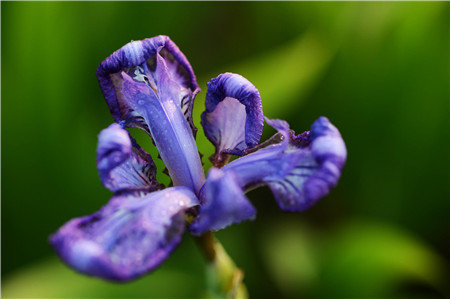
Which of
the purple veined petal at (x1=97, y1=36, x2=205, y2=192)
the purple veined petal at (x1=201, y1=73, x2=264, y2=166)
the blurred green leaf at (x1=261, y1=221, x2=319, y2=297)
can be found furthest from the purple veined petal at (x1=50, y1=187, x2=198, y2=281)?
the blurred green leaf at (x1=261, y1=221, x2=319, y2=297)

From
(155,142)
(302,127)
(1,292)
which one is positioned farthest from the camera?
(302,127)

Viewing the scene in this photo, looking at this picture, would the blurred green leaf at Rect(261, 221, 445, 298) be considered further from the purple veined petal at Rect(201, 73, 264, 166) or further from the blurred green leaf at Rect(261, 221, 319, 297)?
the purple veined petal at Rect(201, 73, 264, 166)

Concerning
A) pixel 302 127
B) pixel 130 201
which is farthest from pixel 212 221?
pixel 302 127

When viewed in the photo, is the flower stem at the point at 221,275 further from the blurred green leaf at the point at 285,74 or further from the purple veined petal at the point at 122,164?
the blurred green leaf at the point at 285,74

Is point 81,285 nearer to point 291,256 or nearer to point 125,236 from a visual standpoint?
point 291,256

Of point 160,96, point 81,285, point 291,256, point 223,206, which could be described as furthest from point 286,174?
point 291,256

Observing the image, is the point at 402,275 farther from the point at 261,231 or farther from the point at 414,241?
the point at 261,231

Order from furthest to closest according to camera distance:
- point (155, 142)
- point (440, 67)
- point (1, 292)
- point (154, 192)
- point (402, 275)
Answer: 1. point (440, 67)
2. point (402, 275)
3. point (1, 292)
4. point (155, 142)
5. point (154, 192)

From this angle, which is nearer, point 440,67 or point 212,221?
point 212,221
